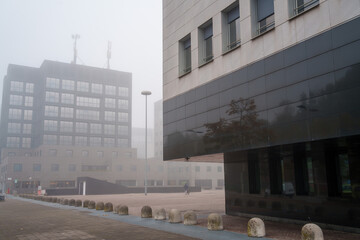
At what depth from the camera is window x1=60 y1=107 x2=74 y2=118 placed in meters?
111

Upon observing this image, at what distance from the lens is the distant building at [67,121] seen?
3949 inches

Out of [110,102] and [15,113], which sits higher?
[110,102]

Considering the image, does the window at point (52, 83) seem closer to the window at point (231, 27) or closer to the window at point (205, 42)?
the window at point (205, 42)

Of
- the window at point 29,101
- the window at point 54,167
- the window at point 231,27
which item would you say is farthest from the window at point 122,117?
the window at point 231,27

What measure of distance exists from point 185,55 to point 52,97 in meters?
96.4

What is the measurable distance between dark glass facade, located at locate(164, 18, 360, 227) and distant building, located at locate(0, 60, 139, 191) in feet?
276

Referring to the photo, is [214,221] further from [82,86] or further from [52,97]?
[82,86]

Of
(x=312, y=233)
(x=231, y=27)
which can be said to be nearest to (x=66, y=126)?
(x=231, y=27)

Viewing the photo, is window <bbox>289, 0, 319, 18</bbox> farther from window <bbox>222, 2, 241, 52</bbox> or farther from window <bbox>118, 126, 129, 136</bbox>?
window <bbox>118, 126, 129, 136</bbox>

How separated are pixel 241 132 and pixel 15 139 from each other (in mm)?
115111

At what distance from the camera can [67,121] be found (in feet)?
364

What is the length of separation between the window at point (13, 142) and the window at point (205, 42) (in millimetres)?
110368

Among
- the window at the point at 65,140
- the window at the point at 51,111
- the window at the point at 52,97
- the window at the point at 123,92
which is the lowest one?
the window at the point at 65,140

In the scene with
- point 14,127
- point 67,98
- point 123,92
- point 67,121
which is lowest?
point 14,127
